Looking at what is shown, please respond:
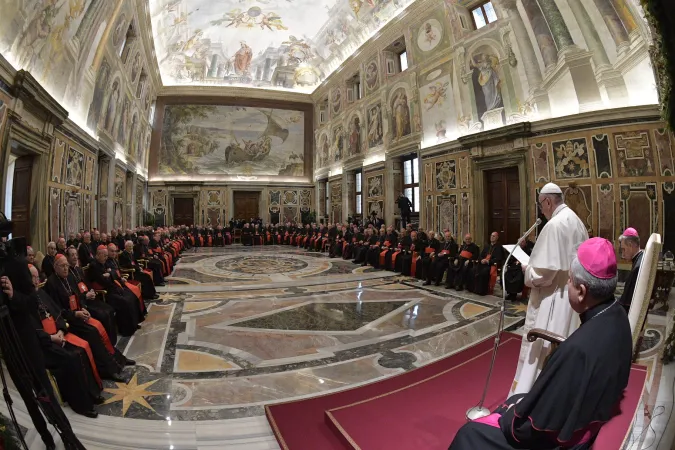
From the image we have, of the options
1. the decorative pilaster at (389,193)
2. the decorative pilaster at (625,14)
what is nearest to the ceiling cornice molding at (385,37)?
the decorative pilaster at (389,193)

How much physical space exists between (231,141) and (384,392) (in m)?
23.8

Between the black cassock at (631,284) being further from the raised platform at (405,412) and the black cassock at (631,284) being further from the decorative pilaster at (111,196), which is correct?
the decorative pilaster at (111,196)

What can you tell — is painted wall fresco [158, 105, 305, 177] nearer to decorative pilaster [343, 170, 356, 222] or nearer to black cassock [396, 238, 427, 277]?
decorative pilaster [343, 170, 356, 222]

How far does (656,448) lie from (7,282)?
3.55 m

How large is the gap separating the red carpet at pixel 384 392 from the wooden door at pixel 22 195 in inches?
319

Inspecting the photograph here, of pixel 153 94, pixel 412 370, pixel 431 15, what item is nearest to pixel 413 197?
pixel 431 15

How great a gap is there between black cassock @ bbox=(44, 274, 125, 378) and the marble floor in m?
0.17

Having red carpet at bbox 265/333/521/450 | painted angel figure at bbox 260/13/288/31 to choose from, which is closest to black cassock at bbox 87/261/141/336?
red carpet at bbox 265/333/521/450

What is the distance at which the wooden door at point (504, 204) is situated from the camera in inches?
433

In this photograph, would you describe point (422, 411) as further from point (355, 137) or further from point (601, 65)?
point (355, 137)

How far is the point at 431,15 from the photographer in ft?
41.9

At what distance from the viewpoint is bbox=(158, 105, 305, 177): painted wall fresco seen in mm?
23609

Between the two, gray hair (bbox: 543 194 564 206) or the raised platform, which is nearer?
the raised platform

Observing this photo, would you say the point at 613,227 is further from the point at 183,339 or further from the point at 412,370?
the point at 183,339
